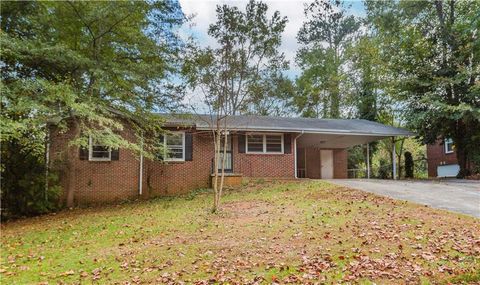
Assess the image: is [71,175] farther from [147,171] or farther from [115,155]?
[147,171]

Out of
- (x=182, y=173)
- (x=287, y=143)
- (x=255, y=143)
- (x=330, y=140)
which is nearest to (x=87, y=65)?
(x=182, y=173)

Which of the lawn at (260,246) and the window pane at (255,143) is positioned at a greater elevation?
the window pane at (255,143)

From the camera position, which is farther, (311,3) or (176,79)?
(311,3)

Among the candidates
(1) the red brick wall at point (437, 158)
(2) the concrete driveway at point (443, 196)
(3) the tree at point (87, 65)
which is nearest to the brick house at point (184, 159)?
(3) the tree at point (87, 65)

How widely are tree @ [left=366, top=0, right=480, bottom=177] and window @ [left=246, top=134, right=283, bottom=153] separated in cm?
765

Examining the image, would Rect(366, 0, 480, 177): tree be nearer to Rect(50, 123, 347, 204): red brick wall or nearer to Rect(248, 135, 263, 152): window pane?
Rect(50, 123, 347, 204): red brick wall

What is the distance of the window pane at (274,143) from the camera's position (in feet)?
57.0

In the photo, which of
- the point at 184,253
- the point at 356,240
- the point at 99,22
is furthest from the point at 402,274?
the point at 99,22

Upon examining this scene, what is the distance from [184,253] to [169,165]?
396 inches

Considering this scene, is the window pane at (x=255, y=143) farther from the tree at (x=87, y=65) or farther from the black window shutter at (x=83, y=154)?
the black window shutter at (x=83, y=154)

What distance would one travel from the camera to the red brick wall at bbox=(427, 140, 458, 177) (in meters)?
24.7

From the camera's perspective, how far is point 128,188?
1580 cm

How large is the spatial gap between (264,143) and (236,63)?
7040 millimetres

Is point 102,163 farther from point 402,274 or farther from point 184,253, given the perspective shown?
point 402,274
